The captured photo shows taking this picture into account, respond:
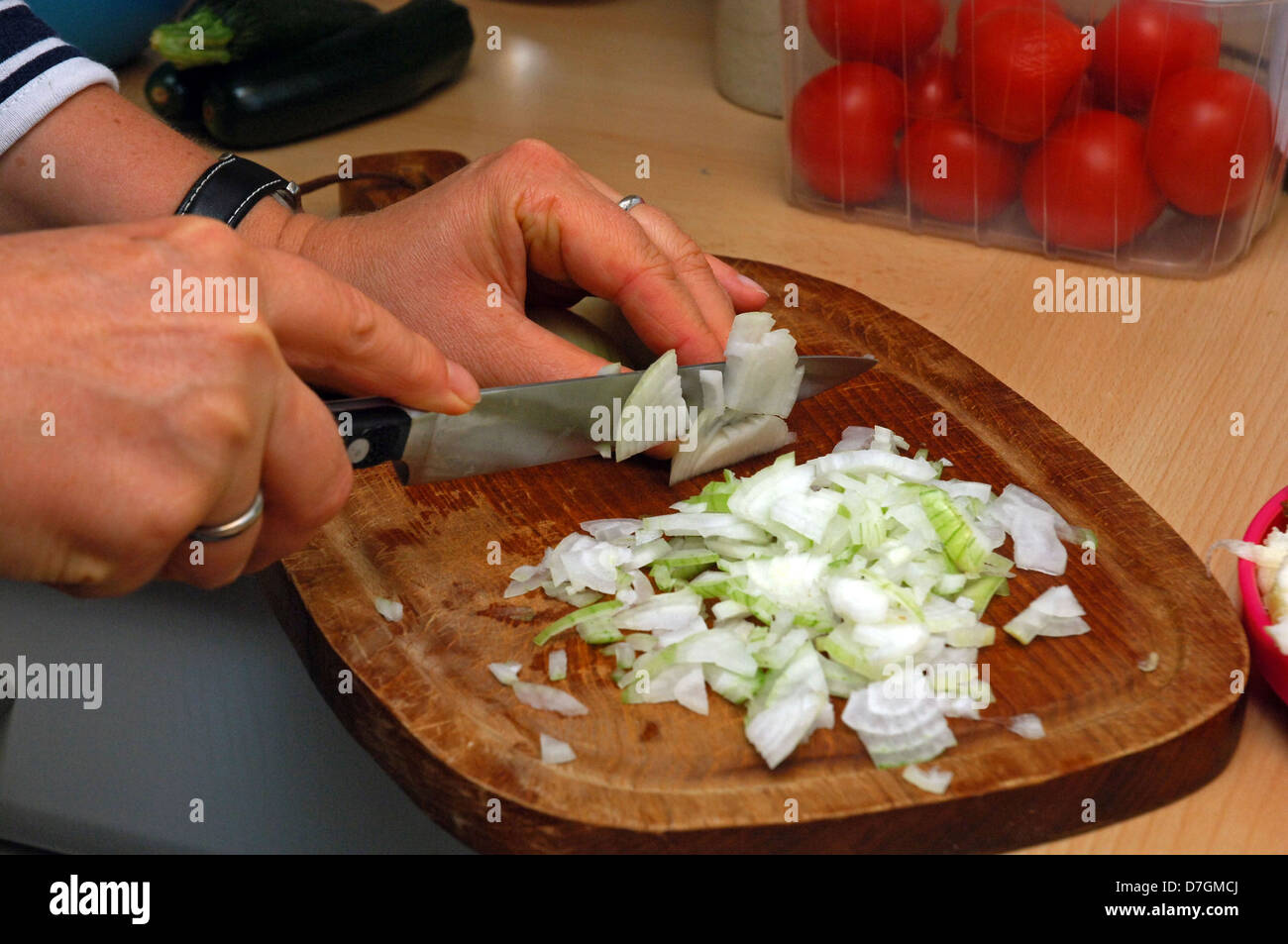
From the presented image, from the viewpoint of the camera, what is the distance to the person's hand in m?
1.10

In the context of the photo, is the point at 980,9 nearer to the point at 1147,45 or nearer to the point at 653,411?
the point at 1147,45

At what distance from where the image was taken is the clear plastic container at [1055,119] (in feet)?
4.33

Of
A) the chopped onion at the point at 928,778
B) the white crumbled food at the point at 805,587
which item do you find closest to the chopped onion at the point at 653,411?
the white crumbled food at the point at 805,587

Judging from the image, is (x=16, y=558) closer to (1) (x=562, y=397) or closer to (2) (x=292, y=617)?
(2) (x=292, y=617)

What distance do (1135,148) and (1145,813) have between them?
0.79 metres

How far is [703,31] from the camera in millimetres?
2119

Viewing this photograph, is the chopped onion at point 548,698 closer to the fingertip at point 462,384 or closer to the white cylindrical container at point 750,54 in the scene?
the fingertip at point 462,384

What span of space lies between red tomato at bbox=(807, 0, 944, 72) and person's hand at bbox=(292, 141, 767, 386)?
0.48 meters

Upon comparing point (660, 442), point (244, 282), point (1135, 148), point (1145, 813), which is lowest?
point (1145, 813)

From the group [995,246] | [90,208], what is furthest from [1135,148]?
[90,208]

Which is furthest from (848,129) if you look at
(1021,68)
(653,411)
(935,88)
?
(653,411)

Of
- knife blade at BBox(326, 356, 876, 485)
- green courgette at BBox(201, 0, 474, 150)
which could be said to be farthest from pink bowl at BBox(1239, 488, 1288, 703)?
green courgette at BBox(201, 0, 474, 150)

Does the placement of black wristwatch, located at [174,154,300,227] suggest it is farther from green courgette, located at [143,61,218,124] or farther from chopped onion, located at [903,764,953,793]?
chopped onion, located at [903,764,953,793]

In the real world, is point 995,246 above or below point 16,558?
below
